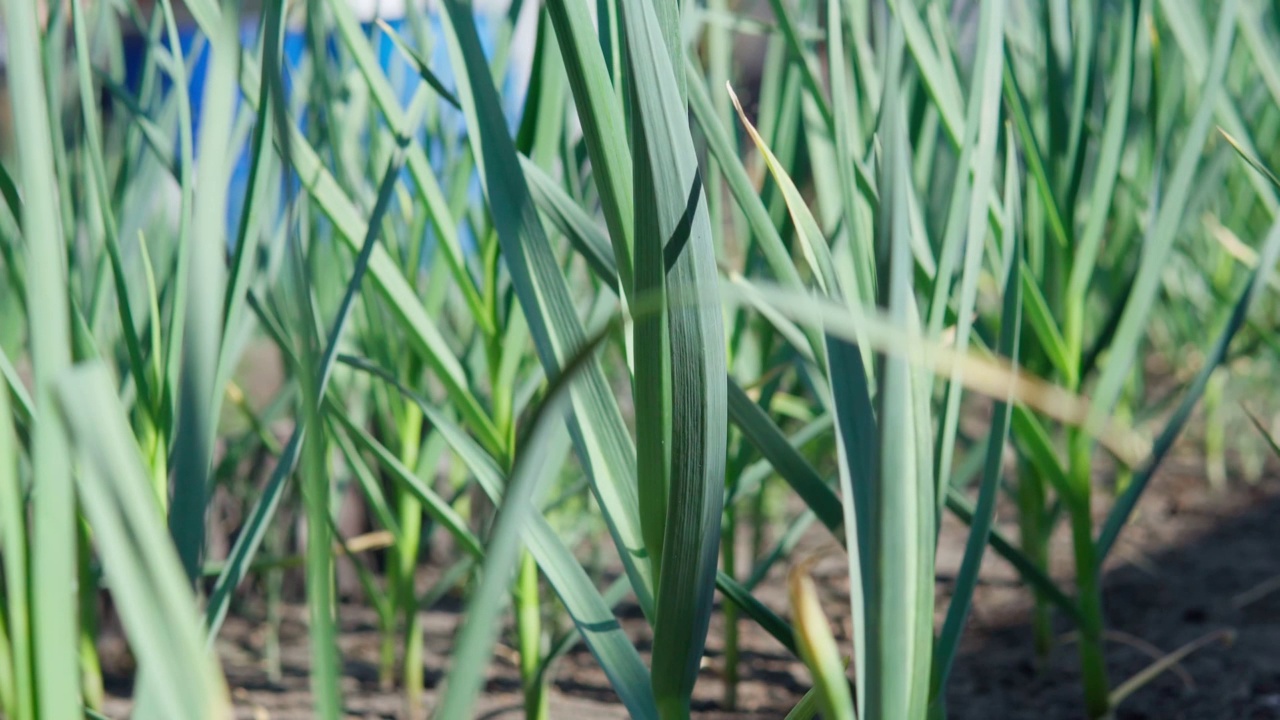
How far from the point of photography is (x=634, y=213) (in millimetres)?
→ 394

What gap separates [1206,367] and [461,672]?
1.45 feet

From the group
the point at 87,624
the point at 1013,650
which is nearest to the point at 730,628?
the point at 1013,650

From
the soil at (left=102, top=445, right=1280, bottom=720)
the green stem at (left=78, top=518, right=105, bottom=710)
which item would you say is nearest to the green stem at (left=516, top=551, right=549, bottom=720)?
the soil at (left=102, top=445, right=1280, bottom=720)

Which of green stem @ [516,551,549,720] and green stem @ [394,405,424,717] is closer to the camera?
green stem @ [516,551,549,720]

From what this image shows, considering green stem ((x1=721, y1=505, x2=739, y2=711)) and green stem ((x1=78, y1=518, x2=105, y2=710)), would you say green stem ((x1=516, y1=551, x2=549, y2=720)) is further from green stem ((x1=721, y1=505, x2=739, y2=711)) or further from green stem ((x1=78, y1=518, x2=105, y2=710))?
green stem ((x1=78, y1=518, x2=105, y2=710))

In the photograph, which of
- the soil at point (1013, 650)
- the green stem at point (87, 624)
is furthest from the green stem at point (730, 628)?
the green stem at point (87, 624)

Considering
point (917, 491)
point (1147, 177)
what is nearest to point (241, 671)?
point (917, 491)

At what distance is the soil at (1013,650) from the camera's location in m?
0.85

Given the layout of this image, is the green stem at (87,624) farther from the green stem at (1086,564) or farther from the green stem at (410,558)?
the green stem at (1086,564)

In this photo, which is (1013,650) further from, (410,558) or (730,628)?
(410,558)

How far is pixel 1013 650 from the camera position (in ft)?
3.38

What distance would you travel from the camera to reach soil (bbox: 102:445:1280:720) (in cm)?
85

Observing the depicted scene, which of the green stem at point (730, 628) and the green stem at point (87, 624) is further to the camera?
the green stem at point (730, 628)

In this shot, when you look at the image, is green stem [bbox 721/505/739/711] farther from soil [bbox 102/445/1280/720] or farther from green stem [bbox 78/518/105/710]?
green stem [bbox 78/518/105/710]
